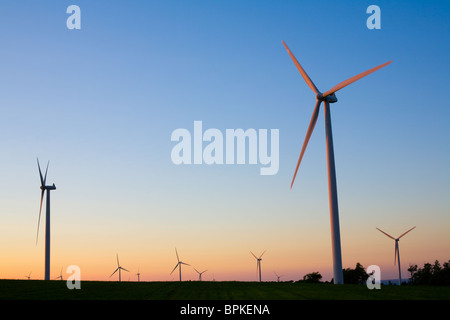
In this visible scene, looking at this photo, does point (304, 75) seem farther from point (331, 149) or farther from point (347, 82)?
point (331, 149)

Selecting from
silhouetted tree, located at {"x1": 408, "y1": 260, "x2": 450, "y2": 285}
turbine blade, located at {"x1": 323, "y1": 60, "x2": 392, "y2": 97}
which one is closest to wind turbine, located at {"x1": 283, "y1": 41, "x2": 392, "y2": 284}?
turbine blade, located at {"x1": 323, "y1": 60, "x2": 392, "y2": 97}

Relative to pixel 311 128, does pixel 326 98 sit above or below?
above

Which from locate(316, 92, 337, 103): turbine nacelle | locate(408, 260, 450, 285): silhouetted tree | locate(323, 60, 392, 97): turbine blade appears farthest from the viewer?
locate(408, 260, 450, 285): silhouetted tree

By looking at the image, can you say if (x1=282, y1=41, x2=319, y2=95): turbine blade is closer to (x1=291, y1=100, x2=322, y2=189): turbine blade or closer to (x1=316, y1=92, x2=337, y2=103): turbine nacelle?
(x1=316, y1=92, x2=337, y2=103): turbine nacelle

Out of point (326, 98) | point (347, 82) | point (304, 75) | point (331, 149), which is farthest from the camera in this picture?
point (304, 75)

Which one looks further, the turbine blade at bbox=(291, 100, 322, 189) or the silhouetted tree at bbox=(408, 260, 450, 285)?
the silhouetted tree at bbox=(408, 260, 450, 285)

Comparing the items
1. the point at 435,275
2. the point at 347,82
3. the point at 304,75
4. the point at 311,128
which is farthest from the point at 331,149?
the point at 435,275

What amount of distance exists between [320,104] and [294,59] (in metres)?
8.76

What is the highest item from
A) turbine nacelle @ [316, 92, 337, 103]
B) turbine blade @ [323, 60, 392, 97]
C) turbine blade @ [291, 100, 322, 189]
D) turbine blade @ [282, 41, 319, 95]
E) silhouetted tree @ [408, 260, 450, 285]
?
turbine blade @ [282, 41, 319, 95]

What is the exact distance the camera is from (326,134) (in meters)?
→ 69.8
